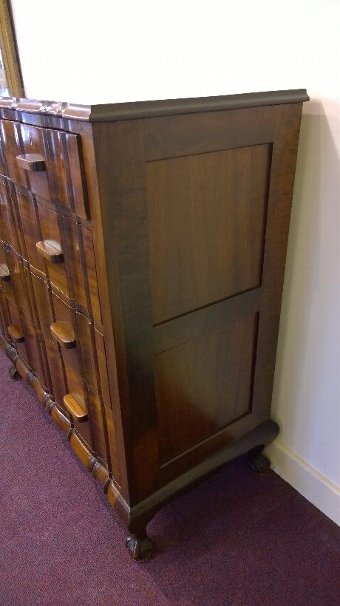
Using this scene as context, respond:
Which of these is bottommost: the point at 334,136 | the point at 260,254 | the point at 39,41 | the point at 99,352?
the point at 99,352

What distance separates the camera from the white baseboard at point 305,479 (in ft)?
3.74

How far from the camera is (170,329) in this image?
873 mm

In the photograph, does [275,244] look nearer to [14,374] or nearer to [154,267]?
[154,267]

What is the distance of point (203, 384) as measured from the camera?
1.02 metres

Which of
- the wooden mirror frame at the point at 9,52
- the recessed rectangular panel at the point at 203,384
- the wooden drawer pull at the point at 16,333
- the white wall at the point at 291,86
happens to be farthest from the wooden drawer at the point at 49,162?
the wooden mirror frame at the point at 9,52

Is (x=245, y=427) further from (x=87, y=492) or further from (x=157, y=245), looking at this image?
(x=157, y=245)

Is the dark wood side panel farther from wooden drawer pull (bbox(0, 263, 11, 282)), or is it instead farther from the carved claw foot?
wooden drawer pull (bbox(0, 263, 11, 282))

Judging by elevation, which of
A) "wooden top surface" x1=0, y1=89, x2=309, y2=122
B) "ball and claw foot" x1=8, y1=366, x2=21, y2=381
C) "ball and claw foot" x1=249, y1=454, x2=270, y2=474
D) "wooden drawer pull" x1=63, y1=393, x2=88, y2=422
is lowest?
"ball and claw foot" x1=8, y1=366, x2=21, y2=381

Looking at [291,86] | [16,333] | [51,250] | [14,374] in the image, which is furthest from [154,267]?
[14,374]

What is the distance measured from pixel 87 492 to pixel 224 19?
1.26 metres

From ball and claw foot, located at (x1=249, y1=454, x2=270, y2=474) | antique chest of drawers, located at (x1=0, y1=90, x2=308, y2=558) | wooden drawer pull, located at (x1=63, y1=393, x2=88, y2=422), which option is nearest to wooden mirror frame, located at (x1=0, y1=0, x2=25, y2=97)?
antique chest of drawers, located at (x1=0, y1=90, x2=308, y2=558)

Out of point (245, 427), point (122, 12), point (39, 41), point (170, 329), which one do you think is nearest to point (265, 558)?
point (245, 427)

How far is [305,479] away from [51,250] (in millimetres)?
910

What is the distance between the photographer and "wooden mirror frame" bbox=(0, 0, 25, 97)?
1862mm
